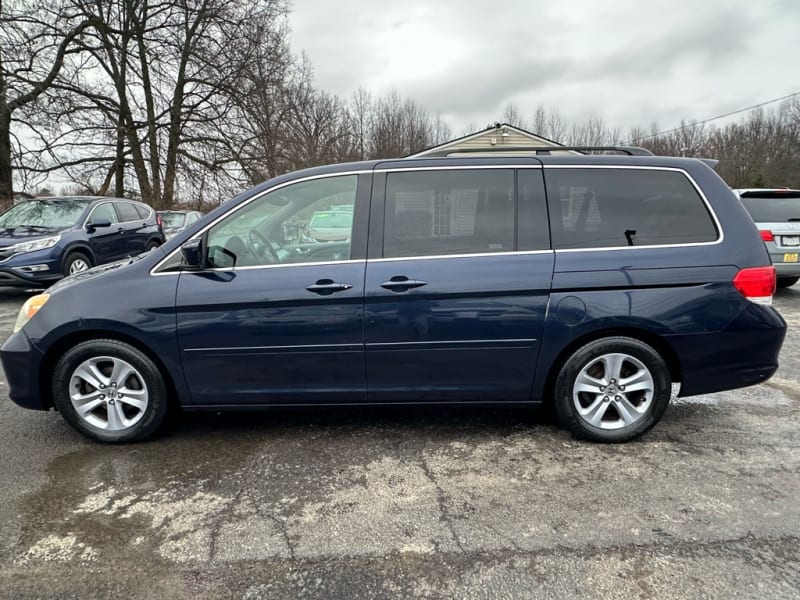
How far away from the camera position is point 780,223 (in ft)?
24.7

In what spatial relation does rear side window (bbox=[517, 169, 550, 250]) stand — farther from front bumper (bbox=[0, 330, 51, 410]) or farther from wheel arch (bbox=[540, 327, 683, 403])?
front bumper (bbox=[0, 330, 51, 410])

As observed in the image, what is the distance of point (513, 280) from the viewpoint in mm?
2994

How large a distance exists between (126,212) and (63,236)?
2.09 metres

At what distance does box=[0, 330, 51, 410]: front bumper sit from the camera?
313cm

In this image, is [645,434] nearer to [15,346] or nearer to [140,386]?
[140,386]

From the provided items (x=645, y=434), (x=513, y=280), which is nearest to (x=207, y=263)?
(x=513, y=280)

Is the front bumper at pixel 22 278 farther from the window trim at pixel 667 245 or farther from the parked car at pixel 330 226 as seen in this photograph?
the window trim at pixel 667 245

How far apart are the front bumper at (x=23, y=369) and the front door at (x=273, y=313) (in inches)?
38.0

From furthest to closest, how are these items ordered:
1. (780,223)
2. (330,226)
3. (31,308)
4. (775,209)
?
(775,209) → (780,223) → (330,226) → (31,308)

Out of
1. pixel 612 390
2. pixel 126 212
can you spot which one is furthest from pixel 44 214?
pixel 612 390

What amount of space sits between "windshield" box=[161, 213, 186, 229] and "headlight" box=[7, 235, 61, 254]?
24.1 ft

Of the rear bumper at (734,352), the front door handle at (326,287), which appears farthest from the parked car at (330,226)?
the rear bumper at (734,352)

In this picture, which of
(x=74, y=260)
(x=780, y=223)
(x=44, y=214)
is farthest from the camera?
(x=44, y=214)

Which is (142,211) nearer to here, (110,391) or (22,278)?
(22,278)
